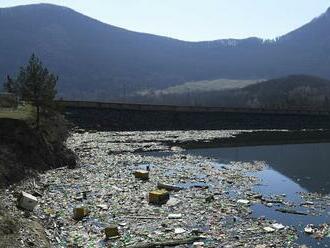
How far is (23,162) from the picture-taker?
100ft

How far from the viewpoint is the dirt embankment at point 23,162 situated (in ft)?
52.3

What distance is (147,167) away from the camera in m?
39.7

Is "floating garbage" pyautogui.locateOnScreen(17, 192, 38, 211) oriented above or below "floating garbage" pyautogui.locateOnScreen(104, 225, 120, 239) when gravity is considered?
above

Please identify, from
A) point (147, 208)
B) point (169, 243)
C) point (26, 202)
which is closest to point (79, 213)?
point (26, 202)

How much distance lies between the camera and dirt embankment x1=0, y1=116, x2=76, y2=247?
15945mm

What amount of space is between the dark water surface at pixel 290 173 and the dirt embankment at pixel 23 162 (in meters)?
10.1

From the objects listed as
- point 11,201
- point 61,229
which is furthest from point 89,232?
point 11,201

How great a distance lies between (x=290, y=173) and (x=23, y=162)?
70.6ft

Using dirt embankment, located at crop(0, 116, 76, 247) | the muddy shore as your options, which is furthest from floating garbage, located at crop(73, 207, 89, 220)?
dirt embankment, located at crop(0, 116, 76, 247)

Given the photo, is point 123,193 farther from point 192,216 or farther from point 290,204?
point 290,204

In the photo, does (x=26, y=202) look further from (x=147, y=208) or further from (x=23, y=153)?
(x=23, y=153)

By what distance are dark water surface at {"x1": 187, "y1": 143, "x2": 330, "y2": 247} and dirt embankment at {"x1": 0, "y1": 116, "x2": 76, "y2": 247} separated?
10.1m

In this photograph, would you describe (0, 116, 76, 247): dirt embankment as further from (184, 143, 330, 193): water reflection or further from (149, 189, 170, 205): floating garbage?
(184, 143, 330, 193): water reflection

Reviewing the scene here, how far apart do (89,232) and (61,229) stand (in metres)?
1.14
